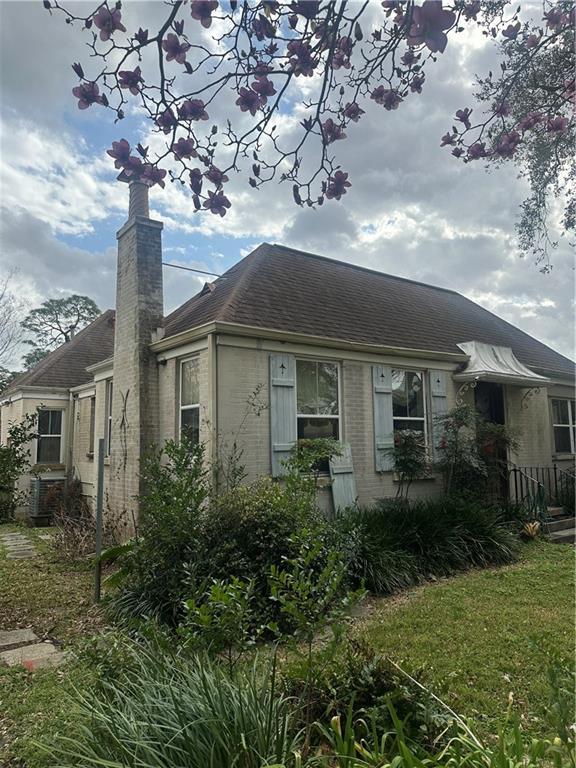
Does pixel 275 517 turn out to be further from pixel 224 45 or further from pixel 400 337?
pixel 400 337

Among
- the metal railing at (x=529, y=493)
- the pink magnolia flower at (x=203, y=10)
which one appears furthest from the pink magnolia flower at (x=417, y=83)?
the metal railing at (x=529, y=493)

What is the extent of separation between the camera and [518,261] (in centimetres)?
806

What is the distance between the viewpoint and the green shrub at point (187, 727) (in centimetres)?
225

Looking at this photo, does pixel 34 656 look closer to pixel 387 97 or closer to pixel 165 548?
pixel 165 548

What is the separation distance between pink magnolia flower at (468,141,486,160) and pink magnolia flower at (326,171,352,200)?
114 cm

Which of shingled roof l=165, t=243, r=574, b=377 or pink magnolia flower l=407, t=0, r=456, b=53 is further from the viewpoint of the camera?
shingled roof l=165, t=243, r=574, b=377

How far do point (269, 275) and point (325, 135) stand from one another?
727 centimetres

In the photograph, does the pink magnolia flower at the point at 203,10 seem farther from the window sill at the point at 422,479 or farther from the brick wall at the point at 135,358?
the window sill at the point at 422,479

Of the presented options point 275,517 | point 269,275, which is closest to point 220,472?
point 275,517

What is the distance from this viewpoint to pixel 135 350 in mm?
9508

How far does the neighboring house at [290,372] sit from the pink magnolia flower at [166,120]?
5106 mm

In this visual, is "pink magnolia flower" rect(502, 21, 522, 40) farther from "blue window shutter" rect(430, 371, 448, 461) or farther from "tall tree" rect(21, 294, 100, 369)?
"tall tree" rect(21, 294, 100, 369)

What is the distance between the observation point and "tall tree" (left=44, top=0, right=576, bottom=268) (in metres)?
2.46

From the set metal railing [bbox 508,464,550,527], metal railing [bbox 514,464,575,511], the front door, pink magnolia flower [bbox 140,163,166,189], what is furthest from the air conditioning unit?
pink magnolia flower [bbox 140,163,166,189]
